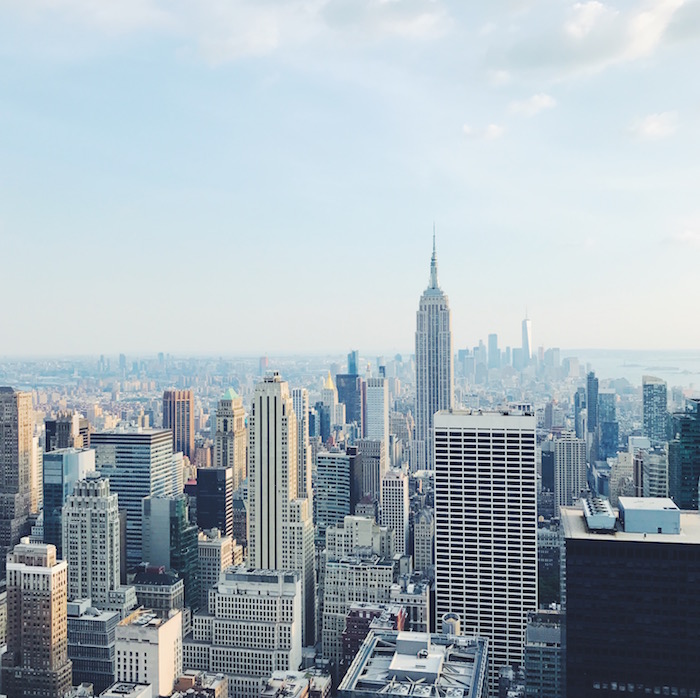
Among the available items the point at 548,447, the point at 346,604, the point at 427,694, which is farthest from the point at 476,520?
the point at 548,447

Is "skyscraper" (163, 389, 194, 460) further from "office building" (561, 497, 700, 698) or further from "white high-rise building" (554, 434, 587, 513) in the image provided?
"office building" (561, 497, 700, 698)

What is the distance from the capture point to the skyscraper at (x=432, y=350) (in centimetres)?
Result: 2928

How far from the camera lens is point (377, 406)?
2872cm

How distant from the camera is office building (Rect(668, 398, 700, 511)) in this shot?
49.3ft

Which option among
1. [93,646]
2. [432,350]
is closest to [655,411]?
[93,646]

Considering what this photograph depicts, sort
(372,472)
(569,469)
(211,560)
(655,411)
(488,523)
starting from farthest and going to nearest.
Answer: (372,472), (569,469), (655,411), (211,560), (488,523)

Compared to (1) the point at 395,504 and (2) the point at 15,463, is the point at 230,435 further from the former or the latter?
(2) the point at 15,463

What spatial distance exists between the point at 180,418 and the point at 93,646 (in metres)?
11.2

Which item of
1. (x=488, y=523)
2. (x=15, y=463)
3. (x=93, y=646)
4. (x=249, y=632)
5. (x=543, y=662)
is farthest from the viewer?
(x=15, y=463)

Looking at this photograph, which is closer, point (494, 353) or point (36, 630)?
point (36, 630)

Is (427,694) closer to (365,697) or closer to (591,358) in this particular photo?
(365,697)

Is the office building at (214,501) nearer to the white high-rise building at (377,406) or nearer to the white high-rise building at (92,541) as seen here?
the white high-rise building at (92,541)

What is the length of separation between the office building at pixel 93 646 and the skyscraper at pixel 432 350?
18.9m

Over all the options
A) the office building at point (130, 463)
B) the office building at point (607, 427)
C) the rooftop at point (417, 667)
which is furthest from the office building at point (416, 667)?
the office building at point (607, 427)
